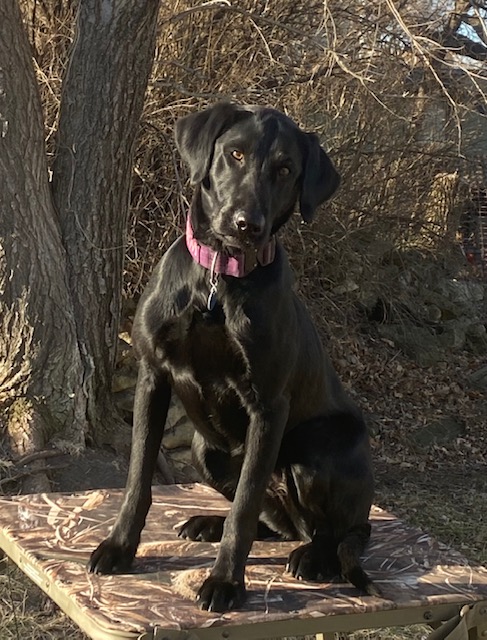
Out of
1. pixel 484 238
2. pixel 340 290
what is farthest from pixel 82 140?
pixel 484 238

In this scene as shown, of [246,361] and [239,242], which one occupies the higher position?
[239,242]

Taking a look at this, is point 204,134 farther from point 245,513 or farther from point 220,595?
point 220,595

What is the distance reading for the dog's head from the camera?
2.34 m

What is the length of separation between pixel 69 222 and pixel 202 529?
2267 mm

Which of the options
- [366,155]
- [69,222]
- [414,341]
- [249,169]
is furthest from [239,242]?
[414,341]

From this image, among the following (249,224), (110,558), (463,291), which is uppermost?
(249,224)

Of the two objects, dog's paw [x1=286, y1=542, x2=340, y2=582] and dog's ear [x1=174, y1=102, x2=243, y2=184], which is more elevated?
dog's ear [x1=174, y1=102, x2=243, y2=184]

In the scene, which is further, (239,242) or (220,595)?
(239,242)

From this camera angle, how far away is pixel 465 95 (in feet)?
22.2

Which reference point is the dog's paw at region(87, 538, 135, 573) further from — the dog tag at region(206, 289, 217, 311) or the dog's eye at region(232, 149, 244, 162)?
the dog's eye at region(232, 149, 244, 162)

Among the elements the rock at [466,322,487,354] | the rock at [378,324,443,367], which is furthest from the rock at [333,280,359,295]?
the rock at [466,322,487,354]

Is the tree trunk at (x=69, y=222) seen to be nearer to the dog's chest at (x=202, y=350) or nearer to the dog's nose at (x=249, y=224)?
the dog's chest at (x=202, y=350)

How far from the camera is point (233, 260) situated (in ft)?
8.02

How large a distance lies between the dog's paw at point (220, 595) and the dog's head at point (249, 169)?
0.87 m
